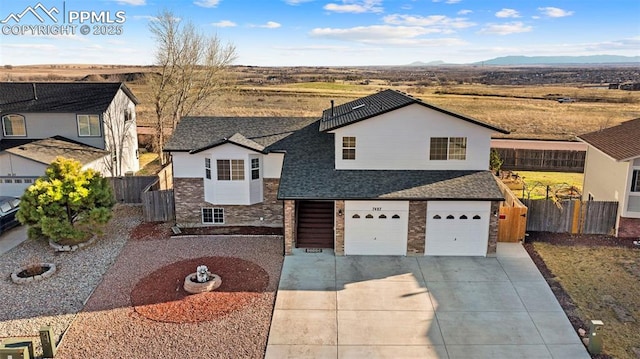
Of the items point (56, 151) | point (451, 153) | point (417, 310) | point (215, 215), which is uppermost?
point (451, 153)

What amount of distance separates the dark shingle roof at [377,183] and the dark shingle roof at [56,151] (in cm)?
1330

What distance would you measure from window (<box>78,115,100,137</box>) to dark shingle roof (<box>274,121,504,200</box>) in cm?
1503

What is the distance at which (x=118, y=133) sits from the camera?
30.8m

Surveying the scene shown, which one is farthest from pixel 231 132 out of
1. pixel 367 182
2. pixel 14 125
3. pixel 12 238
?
pixel 14 125

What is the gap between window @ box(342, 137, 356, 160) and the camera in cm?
1956

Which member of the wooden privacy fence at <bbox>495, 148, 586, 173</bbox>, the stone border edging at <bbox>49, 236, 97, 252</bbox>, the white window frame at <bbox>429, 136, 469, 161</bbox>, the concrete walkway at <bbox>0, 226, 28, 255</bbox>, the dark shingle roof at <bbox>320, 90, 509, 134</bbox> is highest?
the dark shingle roof at <bbox>320, 90, 509, 134</bbox>

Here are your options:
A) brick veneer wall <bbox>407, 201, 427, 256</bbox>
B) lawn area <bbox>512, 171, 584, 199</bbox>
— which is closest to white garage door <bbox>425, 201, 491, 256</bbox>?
brick veneer wall <bbox>407, 201, 427, 256</bbox>

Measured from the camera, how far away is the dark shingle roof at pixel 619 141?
1983 centimetres

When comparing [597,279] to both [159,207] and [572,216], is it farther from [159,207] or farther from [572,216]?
[159,207]

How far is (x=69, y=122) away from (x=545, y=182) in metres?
29.7

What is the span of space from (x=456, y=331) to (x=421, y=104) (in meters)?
8.83

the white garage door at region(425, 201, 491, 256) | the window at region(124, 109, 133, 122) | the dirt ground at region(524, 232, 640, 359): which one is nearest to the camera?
the dirt ground at region(524, 232, 640, 359)

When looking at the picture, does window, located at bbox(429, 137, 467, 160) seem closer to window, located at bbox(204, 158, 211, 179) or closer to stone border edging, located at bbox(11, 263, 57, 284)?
window, located at bbox(204, 158, 211, 179)

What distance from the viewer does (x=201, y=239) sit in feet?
67.8
